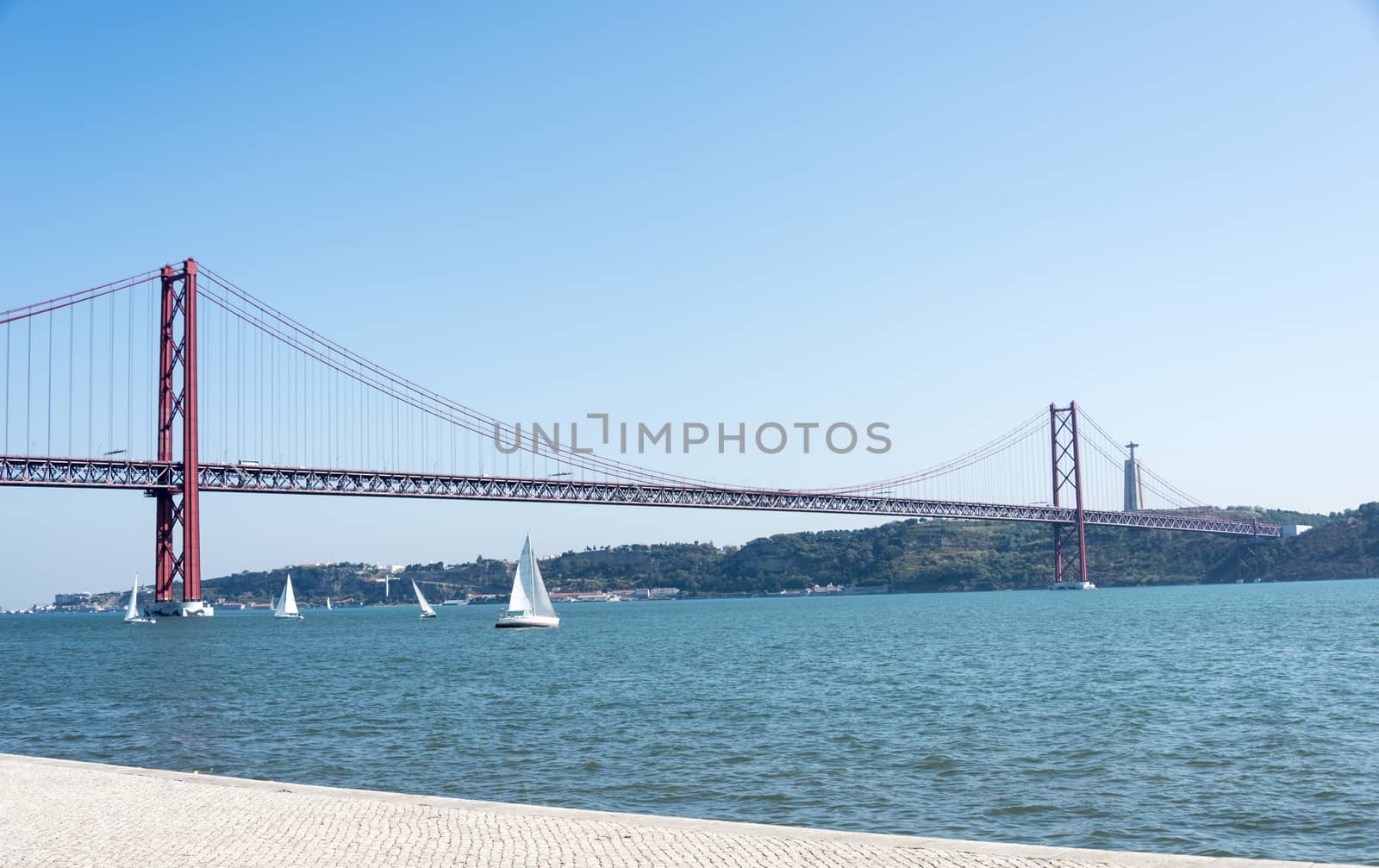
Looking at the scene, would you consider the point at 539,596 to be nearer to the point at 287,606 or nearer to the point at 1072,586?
the point at 287,606

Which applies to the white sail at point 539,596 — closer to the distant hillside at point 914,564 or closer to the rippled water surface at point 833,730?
the rippled water surface at point 833,730

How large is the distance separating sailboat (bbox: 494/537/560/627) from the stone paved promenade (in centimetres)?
4225

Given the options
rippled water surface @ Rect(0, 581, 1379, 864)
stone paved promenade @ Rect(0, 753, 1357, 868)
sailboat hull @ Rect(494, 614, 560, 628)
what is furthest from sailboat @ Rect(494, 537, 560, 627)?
stone paved promenade @ Rect(0, 753, 1357, 868)

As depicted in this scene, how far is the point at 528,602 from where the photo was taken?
2124 inches

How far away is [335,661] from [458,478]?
30.0 m

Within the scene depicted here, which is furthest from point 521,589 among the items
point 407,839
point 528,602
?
point 407,839

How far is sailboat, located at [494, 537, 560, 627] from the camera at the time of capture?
172 feet

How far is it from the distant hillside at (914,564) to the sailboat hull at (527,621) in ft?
188

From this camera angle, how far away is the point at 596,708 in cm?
1953

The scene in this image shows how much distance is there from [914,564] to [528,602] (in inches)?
3060

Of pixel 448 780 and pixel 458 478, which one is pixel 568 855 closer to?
pixel 448 780

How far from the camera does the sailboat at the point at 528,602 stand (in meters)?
52.3

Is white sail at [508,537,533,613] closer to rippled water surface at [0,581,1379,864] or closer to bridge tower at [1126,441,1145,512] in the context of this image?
rippled water surface at [0,581,1379,864]

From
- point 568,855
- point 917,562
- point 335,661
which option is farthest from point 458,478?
point 917,562
